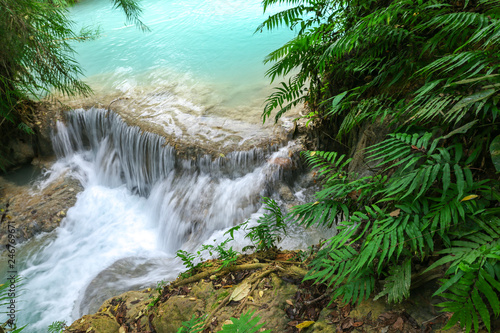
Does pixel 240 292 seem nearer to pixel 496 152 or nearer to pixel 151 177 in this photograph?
pixel 496 152

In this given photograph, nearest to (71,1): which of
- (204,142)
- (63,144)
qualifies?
(63,144)

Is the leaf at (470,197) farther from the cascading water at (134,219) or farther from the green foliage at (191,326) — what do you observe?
the cascading water at (134,219)

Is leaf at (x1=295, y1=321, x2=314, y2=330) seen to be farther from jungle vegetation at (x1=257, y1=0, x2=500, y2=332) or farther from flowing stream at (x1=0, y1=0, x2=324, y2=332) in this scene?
flowing stream at (x1=0, y1=0, x2=324, y2=332)

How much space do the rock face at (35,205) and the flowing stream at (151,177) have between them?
182mm

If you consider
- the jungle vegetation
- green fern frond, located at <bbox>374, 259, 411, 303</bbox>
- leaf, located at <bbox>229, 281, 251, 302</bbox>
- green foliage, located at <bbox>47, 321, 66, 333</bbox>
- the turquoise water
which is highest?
the turquoise water

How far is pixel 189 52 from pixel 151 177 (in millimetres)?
5024

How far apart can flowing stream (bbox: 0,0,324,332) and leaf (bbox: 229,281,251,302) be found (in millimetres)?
1584

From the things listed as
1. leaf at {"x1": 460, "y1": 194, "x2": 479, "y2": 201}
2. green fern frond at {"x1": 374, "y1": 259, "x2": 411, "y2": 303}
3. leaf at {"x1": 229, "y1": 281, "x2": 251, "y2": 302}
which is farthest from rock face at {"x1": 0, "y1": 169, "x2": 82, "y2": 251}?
leaf at {"x1": 460, "y1": 194, "x2": 479, "y2": 201}

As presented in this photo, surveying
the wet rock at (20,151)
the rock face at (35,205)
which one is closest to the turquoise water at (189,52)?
the wet rock at (20,151)

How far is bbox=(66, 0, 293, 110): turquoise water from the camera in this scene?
25.3ft

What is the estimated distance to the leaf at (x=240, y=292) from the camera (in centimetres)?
256

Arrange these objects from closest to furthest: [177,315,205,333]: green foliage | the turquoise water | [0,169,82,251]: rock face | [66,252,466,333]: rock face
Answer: [66,252,466,333]: rock face, [177,315,205,333]: green foliage, [0,169,82,251]: rock face, the turquoise water

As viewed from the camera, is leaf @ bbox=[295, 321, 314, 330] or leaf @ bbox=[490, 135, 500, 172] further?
leaf @ bbox=[295, 321, 314, 330]

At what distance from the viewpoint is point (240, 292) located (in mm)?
2611
